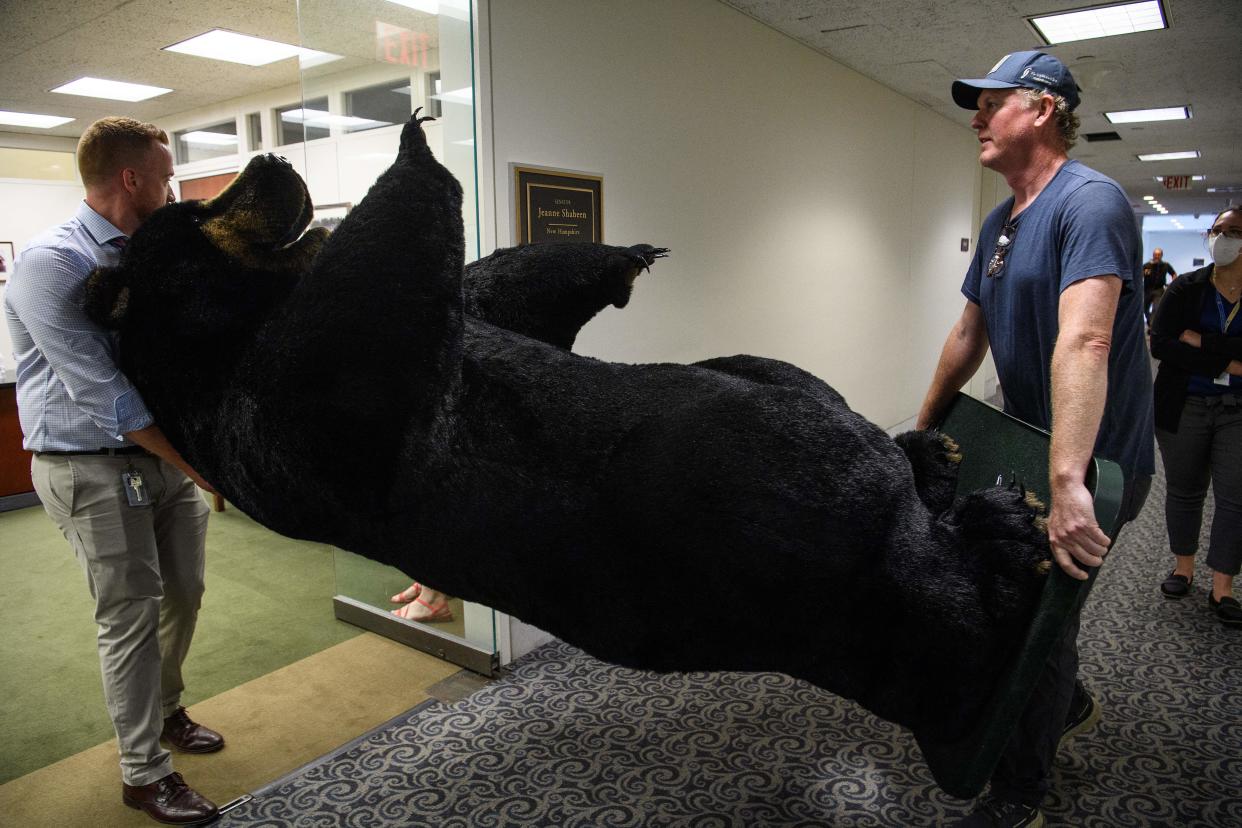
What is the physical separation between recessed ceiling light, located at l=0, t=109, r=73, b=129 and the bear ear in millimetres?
9414

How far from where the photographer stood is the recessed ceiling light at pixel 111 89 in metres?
6.95

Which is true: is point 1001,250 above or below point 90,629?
above

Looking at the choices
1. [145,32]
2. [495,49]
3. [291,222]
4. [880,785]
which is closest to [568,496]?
[291,222]

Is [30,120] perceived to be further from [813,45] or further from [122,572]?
[122,572]

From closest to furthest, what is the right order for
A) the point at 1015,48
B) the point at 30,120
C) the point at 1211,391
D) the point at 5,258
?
the point at 1211,391, the point at 1015,48, the point at 5,258, the point at 30,120

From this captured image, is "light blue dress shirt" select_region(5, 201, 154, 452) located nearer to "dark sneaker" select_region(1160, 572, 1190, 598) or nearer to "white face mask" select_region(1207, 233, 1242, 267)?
"white face mask" select_region(1207, 233, 1242, 267)

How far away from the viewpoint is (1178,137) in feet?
30.4

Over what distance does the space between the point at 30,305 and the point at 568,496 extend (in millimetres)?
1667

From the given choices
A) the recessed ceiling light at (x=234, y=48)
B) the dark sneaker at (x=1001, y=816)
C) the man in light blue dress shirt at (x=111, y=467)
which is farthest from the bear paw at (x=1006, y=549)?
the recessed ceiling light at (x=234, y=48)

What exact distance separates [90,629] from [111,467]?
1.93 m

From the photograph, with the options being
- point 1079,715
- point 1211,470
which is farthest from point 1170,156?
point 1079,715

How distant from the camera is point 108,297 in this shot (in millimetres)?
1035

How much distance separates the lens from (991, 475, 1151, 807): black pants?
2.02m

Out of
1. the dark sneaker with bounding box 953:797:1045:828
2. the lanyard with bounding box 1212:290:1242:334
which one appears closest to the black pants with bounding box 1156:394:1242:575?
the lanyard with bounding box 1212:290:1242:334
